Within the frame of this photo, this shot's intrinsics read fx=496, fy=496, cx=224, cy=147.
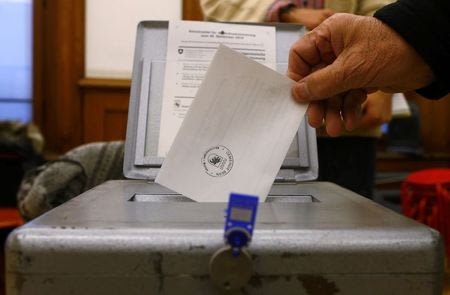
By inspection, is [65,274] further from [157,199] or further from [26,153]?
[26,153]

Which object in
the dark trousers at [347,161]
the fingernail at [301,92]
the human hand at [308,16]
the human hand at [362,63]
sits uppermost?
the human hand at [308,16]

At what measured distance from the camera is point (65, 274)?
0.39 meters

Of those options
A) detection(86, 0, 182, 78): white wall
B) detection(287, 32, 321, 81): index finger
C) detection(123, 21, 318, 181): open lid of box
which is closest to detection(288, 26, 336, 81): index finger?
detection(287, 32, 321, 81): index finger

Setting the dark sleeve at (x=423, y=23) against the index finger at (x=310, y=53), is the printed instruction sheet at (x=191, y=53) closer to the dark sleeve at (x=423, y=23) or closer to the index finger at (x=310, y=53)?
the index finger at (x=310, y=53)

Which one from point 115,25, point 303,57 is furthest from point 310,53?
point 115,25

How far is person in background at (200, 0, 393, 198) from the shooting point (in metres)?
0.92

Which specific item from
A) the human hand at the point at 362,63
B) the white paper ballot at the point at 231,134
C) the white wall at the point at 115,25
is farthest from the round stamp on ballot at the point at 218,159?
the white wall at the point at 115,25

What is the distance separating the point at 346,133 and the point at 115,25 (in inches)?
62.7

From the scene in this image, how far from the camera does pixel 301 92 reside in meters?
0.55

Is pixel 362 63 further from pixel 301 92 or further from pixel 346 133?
pixel 346 133

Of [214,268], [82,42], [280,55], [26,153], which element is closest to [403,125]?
[82,42]

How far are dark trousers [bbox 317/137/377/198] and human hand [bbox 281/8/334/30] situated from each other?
21cm

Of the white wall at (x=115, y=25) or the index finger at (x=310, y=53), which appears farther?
the white wall at (x=115, y=25)

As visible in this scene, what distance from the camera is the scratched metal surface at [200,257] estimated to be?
1.29ft
